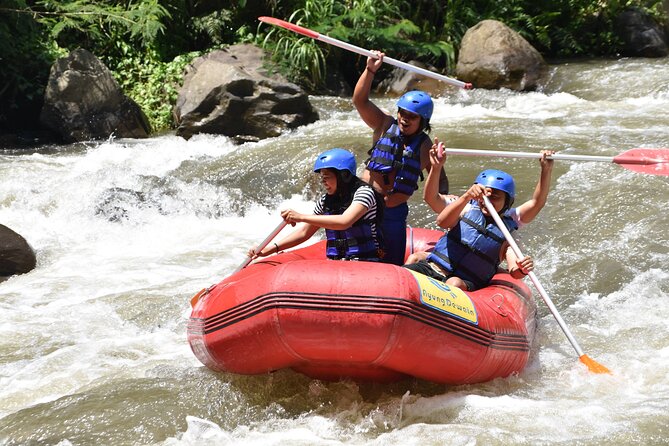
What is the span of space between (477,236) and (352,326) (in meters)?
1.23

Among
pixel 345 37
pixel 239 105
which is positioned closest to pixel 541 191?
pixel 239 105

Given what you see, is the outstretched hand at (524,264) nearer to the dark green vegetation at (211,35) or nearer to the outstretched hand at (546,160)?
the outstretched hand at (546,160)

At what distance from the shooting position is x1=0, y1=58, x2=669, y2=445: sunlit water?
12.7 feet

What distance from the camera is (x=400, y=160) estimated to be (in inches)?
188

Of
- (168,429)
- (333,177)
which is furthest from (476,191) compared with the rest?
(168,429)

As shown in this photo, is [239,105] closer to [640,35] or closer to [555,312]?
[555,312]

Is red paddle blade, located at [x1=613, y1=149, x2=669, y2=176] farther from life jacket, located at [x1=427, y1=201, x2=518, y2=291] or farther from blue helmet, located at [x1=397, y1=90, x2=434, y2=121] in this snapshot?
blue helmet, located at [x1=397, y1=90, x2=434, y2=121]

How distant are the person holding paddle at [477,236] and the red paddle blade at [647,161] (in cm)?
74

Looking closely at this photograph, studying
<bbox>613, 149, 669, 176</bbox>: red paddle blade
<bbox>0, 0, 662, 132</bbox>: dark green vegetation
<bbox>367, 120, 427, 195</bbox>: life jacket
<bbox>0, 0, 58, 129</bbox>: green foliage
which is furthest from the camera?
<bbox>0, 0, 662, 132</bbox>: dark green vegetation

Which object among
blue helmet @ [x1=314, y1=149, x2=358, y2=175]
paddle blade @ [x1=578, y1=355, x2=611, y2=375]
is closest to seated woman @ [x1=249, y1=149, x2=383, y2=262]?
blue helmet @ [x1=314, y1=149, x2=358, y2=175]

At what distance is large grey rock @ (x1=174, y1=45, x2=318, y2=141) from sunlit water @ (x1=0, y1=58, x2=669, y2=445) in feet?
0.94

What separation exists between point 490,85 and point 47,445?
9.13 meters

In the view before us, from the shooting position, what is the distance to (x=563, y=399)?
407 centimetres

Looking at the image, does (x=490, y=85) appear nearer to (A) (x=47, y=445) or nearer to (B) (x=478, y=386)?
(B) (x=478, y=386)
